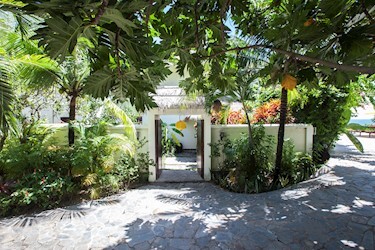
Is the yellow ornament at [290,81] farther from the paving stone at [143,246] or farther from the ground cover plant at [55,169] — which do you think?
the ground cover plant at [55,169]

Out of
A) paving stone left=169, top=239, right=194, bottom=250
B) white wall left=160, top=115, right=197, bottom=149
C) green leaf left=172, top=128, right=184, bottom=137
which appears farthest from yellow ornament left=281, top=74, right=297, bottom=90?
white wall left=160, top=115, right=197, bottom=149

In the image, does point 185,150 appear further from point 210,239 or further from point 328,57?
point 328,57

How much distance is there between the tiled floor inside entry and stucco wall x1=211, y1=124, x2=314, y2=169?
103cm

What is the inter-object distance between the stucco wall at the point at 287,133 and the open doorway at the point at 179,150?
24.4 inches

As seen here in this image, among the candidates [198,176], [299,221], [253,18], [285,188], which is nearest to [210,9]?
[253,18]

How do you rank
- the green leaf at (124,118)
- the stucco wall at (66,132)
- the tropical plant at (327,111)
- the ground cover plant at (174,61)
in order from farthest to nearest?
the tropical plant at (327,111) → the stucco wall at (66,132) → the green leaf at (124,118) → the ground cover plant at (174,61)

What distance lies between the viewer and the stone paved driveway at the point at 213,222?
4.12 metres

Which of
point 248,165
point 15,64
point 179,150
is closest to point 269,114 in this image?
point 248,165

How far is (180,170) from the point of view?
33.1 feet

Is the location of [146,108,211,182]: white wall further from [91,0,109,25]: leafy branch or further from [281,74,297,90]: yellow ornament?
[91,0,109,25]: leafy branch

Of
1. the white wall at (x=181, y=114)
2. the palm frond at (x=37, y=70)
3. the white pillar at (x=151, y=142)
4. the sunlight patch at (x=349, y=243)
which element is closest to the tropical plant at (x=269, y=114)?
the white wall at (x=181, y=114)

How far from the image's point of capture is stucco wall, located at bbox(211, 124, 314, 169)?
28.9 ft

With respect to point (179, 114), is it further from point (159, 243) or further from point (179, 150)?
point (179, 150)

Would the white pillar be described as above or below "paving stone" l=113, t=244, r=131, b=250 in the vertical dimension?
above
